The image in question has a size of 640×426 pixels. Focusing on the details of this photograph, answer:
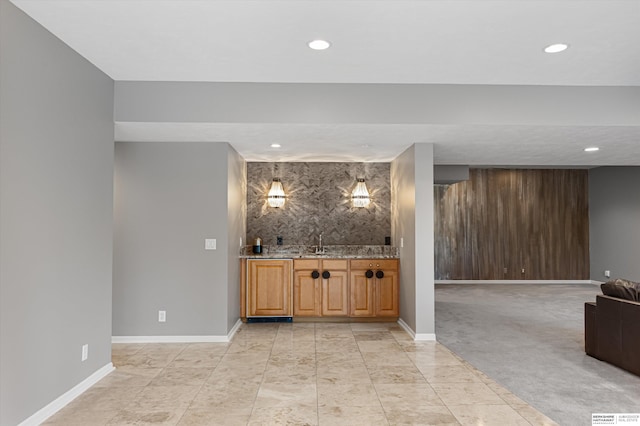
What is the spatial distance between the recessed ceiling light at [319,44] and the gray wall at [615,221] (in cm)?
852

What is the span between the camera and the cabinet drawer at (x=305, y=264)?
603 centimetres

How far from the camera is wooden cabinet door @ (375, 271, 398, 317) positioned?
6004 millimetres

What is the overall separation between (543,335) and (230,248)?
12.8 ft

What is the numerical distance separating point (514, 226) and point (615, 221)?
1971 millimetres

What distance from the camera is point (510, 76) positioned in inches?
156

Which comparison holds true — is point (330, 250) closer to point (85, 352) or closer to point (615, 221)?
point (85, 352)

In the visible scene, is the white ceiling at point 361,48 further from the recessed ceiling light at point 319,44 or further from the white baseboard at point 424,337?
the white baseboard at point 424,337

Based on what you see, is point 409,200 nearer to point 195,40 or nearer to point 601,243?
point 195,40

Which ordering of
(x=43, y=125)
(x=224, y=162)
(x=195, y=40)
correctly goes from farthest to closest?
(x=224, y=162), (x=195, y=40), (x=43, y=125)

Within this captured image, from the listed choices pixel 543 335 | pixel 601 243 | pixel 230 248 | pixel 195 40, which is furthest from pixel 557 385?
pixel 601 243

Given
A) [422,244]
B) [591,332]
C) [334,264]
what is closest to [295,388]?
[422,244]

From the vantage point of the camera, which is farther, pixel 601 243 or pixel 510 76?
pixel 601 243

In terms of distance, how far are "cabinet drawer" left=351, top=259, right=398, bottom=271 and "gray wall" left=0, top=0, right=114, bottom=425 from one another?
10.4ft

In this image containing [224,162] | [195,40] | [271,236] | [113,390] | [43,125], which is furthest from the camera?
[271,236]
